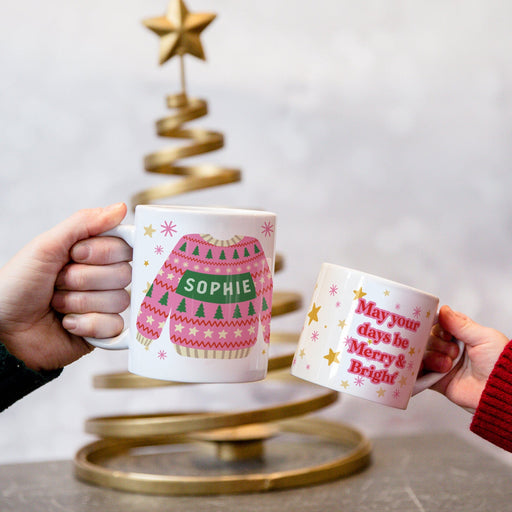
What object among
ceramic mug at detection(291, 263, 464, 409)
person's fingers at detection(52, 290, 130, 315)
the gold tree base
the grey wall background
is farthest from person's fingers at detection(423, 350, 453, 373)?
the grey wall background

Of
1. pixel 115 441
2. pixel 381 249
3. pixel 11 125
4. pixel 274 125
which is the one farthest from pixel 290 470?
pixel 11 125

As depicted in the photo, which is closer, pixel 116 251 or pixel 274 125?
pixel 116 251

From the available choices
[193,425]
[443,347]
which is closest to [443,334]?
[443,347]

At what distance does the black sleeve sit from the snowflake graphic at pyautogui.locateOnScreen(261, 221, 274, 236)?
1.13ft

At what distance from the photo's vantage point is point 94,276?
84cm

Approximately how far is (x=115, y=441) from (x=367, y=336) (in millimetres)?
A: 597

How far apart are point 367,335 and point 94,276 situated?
292 mm

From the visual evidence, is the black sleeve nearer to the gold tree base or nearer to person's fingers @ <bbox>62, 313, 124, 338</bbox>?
person's fingers @ <bbox>62, 313, 124, 338</bbox>

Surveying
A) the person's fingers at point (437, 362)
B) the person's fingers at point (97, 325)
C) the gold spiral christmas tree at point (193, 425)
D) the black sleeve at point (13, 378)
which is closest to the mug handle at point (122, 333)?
the person's fingers at point (97, 325)

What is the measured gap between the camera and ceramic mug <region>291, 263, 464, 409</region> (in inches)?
31.1

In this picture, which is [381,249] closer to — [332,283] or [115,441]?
[115,441]

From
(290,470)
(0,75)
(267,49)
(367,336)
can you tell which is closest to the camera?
(367,336)

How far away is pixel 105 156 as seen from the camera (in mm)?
1464

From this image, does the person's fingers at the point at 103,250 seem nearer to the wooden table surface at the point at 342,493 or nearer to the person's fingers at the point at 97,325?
the person's fingers at the point at 97,325
